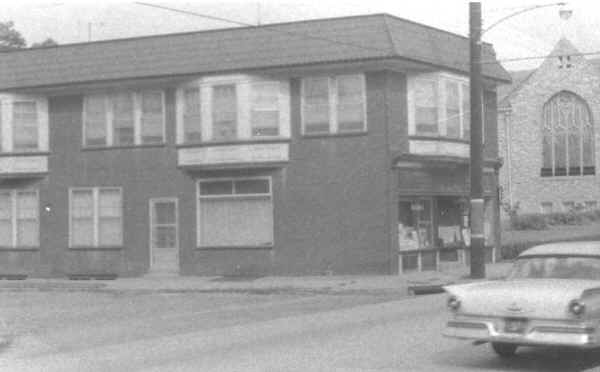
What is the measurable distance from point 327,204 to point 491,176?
7485mm

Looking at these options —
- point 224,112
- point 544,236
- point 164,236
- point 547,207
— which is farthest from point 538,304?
point 547,207

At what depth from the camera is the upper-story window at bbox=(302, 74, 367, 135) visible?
28984mm

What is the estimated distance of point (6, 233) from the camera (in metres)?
33.8

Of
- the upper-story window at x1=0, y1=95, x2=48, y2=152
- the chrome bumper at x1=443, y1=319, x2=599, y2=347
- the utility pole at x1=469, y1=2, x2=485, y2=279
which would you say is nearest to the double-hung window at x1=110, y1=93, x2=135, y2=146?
the upper-story window at x1=0, y1=95, x2=48, y2=152

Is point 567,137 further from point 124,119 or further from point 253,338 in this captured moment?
point 253,338

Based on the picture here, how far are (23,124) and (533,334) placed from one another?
997 inches

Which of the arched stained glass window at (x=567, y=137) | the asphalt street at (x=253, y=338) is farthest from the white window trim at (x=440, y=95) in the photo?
the arched stained glass window at (x=567, y=137)

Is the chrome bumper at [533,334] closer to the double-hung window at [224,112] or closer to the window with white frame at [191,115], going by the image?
the double-hung window at [224,112]

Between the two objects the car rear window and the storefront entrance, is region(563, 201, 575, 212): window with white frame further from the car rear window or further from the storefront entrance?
the car rear window

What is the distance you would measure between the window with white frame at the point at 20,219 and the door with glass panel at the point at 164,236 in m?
4.31

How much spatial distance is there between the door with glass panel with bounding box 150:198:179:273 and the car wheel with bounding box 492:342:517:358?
1998 centimetres

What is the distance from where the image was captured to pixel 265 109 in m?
30.0

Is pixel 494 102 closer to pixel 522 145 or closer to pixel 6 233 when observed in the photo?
pixel 6 233

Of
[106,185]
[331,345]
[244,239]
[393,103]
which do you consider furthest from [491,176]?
[331,345]
